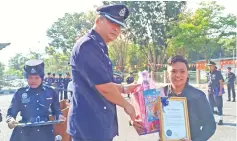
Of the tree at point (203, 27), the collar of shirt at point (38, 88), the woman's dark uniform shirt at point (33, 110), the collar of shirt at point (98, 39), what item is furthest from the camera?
the tree at point (203, 27)

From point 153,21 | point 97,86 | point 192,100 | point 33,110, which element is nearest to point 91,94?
point 97,86

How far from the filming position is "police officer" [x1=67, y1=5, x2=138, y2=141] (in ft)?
7.18

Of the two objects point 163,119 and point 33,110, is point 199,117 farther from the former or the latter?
point 33,110

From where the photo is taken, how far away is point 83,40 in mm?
2293

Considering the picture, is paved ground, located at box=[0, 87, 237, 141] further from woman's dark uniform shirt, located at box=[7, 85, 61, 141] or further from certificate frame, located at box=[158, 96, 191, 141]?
certificate frame, located at box=[158, 96, 191, 141]

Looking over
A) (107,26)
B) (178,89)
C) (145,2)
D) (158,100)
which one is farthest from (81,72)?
(145,2)

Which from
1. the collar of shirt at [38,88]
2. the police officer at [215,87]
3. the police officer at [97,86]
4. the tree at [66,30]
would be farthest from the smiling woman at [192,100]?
the tree at [66,30]

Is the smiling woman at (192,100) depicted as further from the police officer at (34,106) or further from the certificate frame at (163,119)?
the police officer at (34,106)

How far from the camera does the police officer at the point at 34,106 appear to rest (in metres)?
3.42

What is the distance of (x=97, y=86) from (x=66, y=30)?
5273cm

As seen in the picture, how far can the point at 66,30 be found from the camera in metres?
53.9

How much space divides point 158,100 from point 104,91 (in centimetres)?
46

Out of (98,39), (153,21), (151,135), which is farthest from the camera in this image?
(153,21)

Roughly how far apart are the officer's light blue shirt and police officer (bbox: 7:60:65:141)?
4.03 feet
